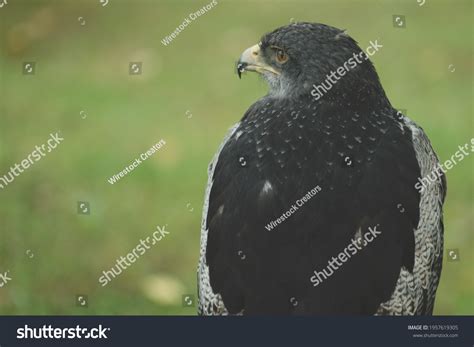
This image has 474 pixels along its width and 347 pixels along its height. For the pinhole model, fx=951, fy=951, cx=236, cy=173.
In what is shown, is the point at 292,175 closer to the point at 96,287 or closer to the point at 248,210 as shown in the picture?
the point at 248,210

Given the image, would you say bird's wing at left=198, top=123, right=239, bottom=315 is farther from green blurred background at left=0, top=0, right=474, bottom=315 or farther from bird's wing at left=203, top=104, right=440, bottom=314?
green blurred background at left=0, top=0, right=474, bottom=315

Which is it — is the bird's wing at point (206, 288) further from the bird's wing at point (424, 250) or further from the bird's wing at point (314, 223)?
the bird's wing at point (424, 250)

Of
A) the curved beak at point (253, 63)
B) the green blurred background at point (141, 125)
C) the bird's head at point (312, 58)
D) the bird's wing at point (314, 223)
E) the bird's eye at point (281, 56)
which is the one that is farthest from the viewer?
the green blurred background at point (141, 125)

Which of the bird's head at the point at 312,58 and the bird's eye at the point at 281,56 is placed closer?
the bird's head at the point at 312,58

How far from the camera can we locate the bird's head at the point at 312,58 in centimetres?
546

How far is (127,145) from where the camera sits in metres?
8.55

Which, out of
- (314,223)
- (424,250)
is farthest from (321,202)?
(424,250)

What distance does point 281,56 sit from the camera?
18.5ft

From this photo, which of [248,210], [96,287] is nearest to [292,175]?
[248,210]

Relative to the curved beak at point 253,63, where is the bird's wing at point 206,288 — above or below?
below

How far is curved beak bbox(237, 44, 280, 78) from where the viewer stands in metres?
5.74

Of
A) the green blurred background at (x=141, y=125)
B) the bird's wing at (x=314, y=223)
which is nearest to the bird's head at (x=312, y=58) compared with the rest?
the bird's wing at (x=314, y=223)

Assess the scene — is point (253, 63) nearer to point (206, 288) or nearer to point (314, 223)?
point (314, 223)

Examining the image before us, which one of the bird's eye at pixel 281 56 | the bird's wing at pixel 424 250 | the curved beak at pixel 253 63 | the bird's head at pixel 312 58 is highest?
the curved beak at pixel 253 63
